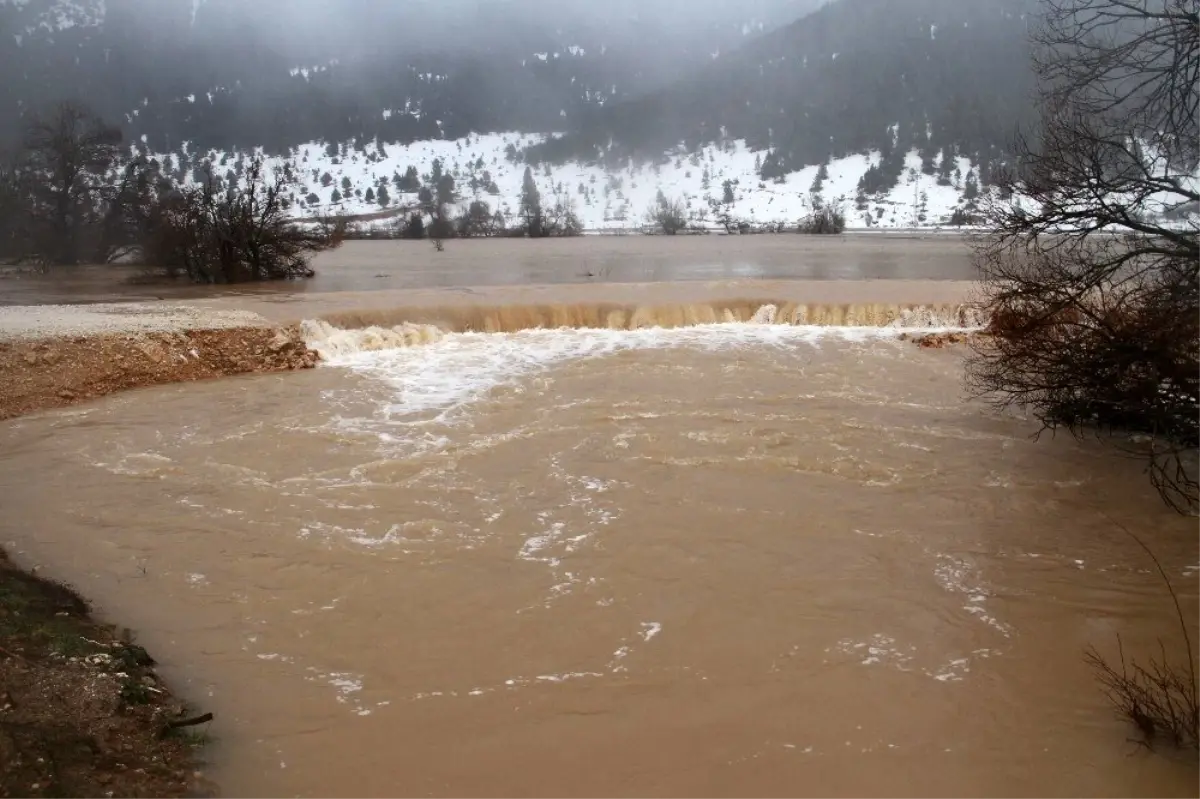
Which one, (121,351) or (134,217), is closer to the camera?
(121,351)

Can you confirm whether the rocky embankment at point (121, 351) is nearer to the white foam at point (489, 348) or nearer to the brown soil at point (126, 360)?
the brown soil at point (126, 360)

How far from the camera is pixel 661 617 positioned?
5793mm

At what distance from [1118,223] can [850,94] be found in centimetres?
12920

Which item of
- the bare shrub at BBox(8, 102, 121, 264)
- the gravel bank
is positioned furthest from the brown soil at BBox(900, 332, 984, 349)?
the bare shrub at BBox(8, 102, 121, 264)

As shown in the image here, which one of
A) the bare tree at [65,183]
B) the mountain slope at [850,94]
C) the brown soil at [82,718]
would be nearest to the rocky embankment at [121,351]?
the brown soil at [82,718]

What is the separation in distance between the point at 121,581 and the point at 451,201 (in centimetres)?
9180

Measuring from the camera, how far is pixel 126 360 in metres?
12.8

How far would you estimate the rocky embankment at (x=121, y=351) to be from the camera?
11828 millimetres

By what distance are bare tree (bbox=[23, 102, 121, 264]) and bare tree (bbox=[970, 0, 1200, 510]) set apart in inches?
1258

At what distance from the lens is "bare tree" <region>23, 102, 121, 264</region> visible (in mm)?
30000

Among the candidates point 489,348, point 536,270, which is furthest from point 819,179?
point 489,348

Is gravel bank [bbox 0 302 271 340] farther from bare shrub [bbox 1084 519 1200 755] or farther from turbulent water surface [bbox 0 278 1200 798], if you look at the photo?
bare shrub [bbox 1084 519 1200 755]

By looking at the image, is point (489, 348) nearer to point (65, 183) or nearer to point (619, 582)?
point (619, 582)

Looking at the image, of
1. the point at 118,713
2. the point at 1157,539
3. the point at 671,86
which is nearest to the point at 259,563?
the point at 118,713
